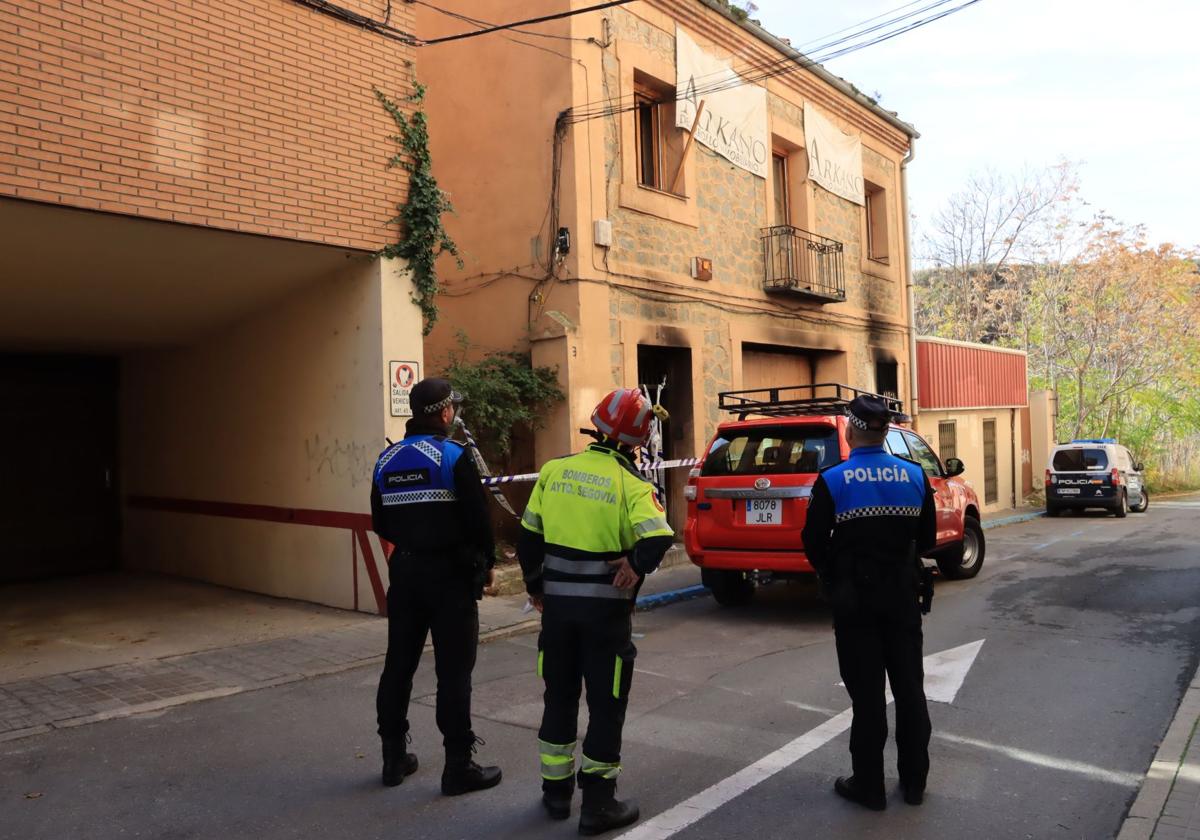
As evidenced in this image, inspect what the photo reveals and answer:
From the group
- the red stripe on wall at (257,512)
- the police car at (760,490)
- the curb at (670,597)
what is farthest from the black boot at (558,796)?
the curb at (670,597)

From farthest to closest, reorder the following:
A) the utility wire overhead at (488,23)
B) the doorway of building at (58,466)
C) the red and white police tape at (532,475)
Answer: the utility wire overhead at (488,23)
the doorway of building at (58,466)
the red and white police tape at (532,475)

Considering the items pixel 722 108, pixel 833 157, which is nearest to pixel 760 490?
pixel 722 108

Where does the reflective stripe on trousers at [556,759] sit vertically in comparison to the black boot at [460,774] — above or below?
above

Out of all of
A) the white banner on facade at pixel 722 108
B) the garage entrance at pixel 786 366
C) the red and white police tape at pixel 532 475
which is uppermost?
the white banner on facade at pixel 722 108

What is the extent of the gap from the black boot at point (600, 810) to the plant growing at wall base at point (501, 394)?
6.14m

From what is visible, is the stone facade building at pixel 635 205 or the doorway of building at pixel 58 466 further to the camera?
the stone facade building at pixel 635 205

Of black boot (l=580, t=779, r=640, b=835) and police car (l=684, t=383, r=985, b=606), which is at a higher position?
police car (l=684, t=383, r=985, b=606)

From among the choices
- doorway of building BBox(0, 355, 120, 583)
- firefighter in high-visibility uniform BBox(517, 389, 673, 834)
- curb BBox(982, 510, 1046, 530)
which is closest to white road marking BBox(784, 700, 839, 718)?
firefighter in high-visibility uniform BBox(517, 389, 673, 834)

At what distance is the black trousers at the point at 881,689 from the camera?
4055 millimetres

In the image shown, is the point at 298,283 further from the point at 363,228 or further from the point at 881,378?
the point at 881,378

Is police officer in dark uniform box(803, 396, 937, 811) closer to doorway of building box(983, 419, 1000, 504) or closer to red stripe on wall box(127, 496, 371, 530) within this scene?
red stripe on wall box(127, 496, 371, 530)

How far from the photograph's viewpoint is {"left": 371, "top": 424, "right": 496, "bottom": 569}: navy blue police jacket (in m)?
4.31

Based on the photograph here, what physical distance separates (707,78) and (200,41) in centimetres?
790

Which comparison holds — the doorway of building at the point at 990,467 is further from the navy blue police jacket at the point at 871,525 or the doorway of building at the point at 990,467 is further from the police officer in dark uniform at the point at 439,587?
the police officer in dark uniform at the point at 439,587
